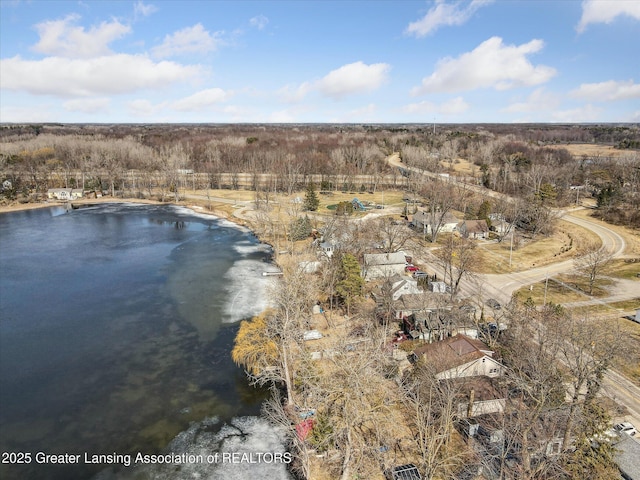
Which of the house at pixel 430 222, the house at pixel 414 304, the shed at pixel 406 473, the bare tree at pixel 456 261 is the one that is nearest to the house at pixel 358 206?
the house at pixel 430 222

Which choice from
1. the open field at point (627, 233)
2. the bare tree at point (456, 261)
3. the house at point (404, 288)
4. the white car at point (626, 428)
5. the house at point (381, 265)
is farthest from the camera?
the open field at point (627, 233)

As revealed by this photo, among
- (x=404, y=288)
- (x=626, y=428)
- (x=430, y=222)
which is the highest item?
(x=430, y=222)

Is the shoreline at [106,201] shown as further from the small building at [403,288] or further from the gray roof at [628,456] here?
the gray roof at [628,456]

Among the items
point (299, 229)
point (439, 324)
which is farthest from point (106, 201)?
point (439, 324)

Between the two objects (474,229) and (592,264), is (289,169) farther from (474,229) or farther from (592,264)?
(592,264)

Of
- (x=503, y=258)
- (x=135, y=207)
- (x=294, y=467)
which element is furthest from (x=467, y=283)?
(x=135, y=207)

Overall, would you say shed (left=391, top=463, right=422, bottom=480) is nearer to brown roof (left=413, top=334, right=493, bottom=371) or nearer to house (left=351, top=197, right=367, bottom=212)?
brown roof (left=413, top=334, right=493, bottom=371)
